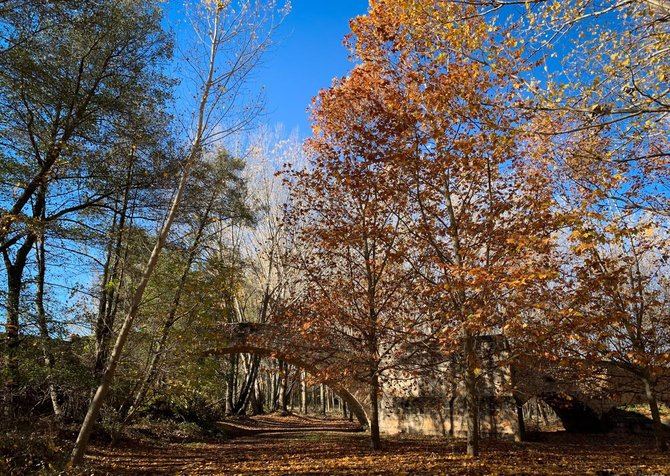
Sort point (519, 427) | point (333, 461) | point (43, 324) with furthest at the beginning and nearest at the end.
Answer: point (519, 427) < point (333, 461) < point (43, 324)

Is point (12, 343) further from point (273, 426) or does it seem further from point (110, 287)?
point (273, 426)

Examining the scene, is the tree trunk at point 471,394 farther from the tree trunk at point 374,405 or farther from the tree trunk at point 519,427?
the tree trunk at point 519,427

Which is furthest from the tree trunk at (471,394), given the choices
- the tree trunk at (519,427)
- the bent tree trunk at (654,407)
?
the tree trunk at (519,427)

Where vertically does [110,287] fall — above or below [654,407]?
above

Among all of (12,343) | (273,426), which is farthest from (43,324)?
(273,426)

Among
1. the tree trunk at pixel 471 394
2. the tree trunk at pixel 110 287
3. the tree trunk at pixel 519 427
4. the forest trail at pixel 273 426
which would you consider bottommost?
the forest trail at pixel 273 426

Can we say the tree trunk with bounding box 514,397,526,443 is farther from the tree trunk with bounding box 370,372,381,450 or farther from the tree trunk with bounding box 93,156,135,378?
the tree trunk with bounding box 93,156,135,378

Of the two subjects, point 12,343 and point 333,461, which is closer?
point 12,343

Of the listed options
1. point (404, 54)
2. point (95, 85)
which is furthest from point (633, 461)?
point (95, 85)

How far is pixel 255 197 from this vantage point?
65.1 ft

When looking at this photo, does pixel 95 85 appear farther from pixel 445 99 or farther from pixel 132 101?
pixel 445 99

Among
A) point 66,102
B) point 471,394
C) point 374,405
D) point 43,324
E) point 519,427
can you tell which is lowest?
point 519,427

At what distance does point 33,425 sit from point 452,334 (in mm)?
7118

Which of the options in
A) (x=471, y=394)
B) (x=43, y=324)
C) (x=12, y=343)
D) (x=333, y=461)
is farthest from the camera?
(x=333, y=461)
